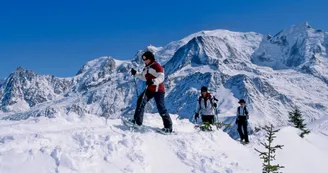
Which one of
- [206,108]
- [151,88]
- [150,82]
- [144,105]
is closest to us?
[150,82]

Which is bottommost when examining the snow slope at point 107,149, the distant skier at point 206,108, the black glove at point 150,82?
the snow slope at point 107,149

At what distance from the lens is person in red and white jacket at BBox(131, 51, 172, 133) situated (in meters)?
12.6

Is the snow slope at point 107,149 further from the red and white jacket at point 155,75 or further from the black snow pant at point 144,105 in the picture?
the red and white jacket at point 155,75

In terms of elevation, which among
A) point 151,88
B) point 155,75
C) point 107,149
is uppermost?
point 155,75

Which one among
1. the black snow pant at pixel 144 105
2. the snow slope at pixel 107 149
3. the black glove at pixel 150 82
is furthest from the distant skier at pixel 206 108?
the black glove at pixel 150 82

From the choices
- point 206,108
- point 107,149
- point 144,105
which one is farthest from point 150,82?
point 206,108

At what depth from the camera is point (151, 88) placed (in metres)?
12.8

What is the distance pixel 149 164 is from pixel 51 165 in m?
2.71

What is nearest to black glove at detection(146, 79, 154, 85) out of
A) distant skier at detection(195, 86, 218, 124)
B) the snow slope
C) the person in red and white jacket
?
the person in red and white jacket

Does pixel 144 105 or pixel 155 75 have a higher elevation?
pixel 155 75

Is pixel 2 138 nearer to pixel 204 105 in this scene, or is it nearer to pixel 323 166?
pixel 204 105

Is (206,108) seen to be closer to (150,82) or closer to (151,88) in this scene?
(151,88)

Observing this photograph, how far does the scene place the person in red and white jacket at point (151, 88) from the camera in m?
12.6

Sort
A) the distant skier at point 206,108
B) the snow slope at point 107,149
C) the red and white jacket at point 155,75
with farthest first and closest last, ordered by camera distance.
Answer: the distant skier at point 206,108 < the red and white jacket at point 155,75 < the snow slope at point 107,149
